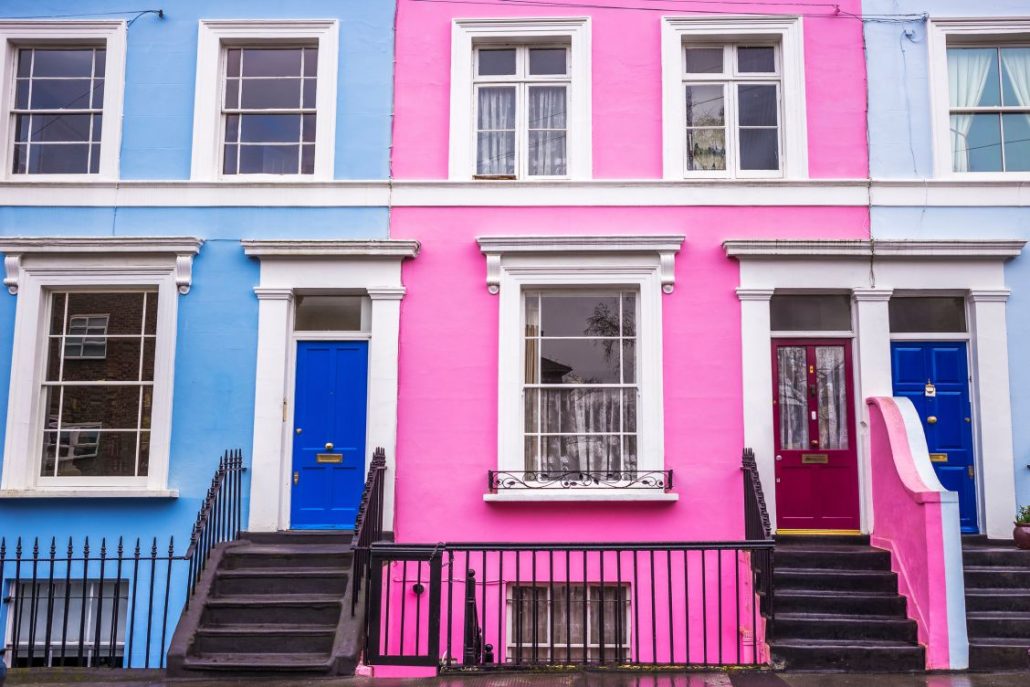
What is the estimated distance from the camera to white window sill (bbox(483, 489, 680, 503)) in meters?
9.44

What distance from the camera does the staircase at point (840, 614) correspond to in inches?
302

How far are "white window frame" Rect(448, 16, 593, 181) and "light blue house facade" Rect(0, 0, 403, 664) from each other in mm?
779

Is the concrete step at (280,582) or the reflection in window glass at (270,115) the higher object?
the reflection in window glass at (270,115)

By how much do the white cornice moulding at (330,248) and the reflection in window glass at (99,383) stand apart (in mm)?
1356

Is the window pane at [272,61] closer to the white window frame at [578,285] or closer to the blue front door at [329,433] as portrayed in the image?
the white window frame at [578,285]

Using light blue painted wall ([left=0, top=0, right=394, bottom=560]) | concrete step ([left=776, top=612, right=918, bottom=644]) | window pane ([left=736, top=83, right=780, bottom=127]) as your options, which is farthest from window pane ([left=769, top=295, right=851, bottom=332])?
light blue painted wall ([left=0, top=0, right=394, bottom=560])

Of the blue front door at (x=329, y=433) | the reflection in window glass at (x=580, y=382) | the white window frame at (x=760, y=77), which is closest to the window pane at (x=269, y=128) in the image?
the blue front door at (x=329, y=433)

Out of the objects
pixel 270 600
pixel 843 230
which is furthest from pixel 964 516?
pixel 270 600

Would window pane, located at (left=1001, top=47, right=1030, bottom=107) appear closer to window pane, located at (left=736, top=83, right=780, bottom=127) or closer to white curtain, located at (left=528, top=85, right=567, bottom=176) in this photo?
window pane, located at (left=736, top=83, right=780, bottom=127)

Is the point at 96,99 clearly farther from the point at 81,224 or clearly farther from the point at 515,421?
Result: the point at 515,421

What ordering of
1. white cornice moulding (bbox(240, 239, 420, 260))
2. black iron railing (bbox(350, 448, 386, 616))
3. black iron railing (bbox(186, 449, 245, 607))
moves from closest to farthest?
black iron railing (bbox(350, 448, 386, 616)), black iron railing (bbox(186, 449, 245, 607)), white cornice moulding (bbox(240, 239, 420, 260))

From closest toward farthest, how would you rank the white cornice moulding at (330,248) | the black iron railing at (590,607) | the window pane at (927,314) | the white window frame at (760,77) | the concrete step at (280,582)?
the concrete step at (280,582) < the black iron railing at (590,607) < the white cornice moulding at (330,248) < the window pane at (927,314) < the white window frame at (760,77)

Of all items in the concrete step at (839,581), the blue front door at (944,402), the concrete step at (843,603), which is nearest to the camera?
the concrete step at (843,603)

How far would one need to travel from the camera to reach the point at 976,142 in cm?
1020
